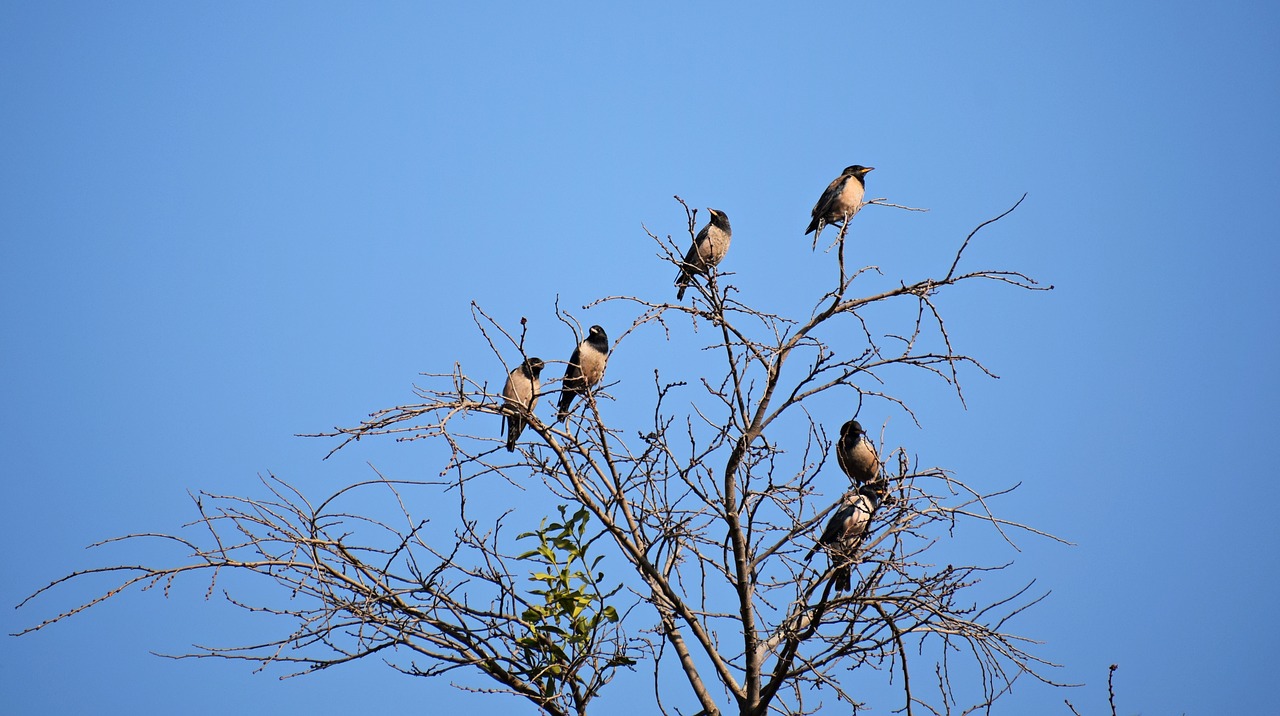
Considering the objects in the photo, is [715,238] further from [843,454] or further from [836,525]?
[836,525]

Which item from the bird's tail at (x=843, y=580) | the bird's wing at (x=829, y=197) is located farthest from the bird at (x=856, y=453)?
the bird's wing at (x=829, y=197)

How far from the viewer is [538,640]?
4418mm

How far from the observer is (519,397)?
6.27 m

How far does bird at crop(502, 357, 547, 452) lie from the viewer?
4.25m

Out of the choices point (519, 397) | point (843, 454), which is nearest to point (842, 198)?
point (843, 454)

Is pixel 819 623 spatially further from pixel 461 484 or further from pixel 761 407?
pixel 461 484

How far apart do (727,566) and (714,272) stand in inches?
50.5

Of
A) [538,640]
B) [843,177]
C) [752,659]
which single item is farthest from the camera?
[843,177]

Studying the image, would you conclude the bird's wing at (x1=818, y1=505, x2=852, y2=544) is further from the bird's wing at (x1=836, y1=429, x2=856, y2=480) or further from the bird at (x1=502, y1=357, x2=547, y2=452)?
the bird at (x1=502, y1=357, x2=547, y2=452)

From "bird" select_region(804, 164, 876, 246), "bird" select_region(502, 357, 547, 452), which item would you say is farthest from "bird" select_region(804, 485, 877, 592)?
"bird" select_region(804, 164, 876, 246)

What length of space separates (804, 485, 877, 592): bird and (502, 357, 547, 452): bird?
50.3 inches

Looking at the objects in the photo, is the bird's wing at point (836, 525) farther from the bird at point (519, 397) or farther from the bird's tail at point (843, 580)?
the bird at point (519, 397)

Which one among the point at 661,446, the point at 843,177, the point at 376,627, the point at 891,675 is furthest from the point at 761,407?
the point at 843,177

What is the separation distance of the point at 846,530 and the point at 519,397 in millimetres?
2004
